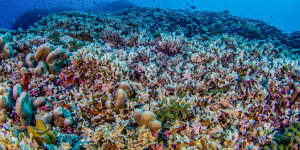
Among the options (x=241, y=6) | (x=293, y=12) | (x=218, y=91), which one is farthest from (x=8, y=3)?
(x=293, y=12)

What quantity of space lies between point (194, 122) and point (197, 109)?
12.8 inches

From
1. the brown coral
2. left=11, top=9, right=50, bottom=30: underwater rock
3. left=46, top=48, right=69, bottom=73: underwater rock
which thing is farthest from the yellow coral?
left=11, top=9, right=50, bottom=30: underwater rock

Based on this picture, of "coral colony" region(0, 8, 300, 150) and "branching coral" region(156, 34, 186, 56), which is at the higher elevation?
"branching coral" region(156, 34, 186, 56)

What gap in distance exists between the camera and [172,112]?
2.72 meters

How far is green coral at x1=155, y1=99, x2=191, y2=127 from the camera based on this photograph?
103 inches

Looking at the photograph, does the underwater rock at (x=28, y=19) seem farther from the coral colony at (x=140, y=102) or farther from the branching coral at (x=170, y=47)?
the branching coral at (x=170, y=47)

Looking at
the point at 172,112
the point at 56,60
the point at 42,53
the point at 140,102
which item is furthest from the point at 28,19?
the point at 172,112

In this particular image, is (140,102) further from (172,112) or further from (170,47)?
(170,47)

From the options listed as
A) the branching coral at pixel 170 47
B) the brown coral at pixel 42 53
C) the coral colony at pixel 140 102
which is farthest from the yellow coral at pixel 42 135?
the branching coral at pixel 170 47

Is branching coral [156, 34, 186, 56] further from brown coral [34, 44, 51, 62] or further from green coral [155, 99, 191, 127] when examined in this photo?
brown coral [34, 44, 51, 62]

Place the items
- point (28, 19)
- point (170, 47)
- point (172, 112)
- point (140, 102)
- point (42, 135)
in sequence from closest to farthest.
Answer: point (42, 135)
point (172, 112)
point (140, 102)
point (170, 47)
point (28, 19)

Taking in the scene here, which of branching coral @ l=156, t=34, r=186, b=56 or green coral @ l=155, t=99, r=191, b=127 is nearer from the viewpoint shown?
green coral @ l=155, t=99, r=191, b=127

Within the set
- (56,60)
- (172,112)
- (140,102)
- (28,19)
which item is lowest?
(172,112)

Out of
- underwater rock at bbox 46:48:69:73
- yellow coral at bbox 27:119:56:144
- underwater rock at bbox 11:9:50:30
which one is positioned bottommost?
yellow coral at bbox 27:119:56:144
